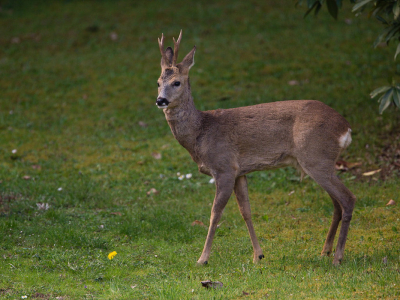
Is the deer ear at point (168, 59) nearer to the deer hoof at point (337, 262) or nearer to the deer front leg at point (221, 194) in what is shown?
the deer front leg at point (221, 194)

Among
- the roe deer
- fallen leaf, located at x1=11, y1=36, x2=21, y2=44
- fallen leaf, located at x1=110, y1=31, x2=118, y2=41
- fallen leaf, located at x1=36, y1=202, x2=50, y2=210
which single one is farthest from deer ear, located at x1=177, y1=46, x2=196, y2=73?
fallen leaf, located at x1=11, y1=36, x2=21, y2=44

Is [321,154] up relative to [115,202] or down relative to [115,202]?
up

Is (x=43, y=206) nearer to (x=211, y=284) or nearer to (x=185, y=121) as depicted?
(x=185, y=121)

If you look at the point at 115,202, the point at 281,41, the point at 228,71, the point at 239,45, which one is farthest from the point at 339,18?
the point at 115,202

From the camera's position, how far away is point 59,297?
5.12m

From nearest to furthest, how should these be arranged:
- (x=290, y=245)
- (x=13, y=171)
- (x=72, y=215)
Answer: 1. (x=290, y=245)
2. (x=72, y=215)
3. (x=13, y=171)

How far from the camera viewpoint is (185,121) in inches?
255

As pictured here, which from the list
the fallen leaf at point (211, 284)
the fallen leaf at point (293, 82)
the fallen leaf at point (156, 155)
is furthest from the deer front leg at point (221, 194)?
the fallen leaf at point (293, 82)

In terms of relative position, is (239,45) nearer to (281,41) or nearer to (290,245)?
(281,41)

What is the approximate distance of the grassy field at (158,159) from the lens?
5.75 m

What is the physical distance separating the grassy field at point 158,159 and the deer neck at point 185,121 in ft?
4.68

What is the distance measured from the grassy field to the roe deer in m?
0.71

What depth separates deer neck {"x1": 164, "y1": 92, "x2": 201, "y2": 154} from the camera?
6.42 meters

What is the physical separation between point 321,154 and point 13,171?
5831 mm
